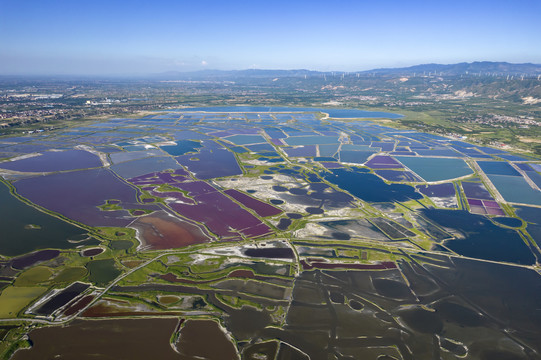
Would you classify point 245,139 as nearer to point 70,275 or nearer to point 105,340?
point 70,275

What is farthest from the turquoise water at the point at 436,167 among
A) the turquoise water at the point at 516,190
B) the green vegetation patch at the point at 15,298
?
the green vegetation patch at the point at 15,298

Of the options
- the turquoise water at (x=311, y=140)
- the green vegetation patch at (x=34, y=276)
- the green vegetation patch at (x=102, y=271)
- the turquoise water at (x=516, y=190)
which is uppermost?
the turquoise water at (x=311, y=140)

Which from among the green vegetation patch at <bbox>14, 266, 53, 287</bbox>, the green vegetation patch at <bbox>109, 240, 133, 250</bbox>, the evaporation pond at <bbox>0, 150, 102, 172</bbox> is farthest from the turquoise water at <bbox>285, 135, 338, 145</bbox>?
the green vegetation patch at <bbox>14, 266, 53, 287</bbox>

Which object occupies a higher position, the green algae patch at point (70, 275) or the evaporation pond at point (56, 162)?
the evaporation pond at point (56, 162)

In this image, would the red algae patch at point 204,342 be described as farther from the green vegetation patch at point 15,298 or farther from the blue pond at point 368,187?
the blue pond at point 368,187

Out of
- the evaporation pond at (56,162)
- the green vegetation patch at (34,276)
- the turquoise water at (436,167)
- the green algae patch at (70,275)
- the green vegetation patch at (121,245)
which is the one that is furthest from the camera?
the turquoise water at (436,167)

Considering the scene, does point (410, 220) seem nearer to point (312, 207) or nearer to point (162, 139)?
point (312, 207)

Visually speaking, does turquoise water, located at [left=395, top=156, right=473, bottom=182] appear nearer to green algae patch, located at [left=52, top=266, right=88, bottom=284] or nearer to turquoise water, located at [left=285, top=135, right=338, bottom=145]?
turquoise water, located at [left=285, top=135, right=338, bottom=145]
